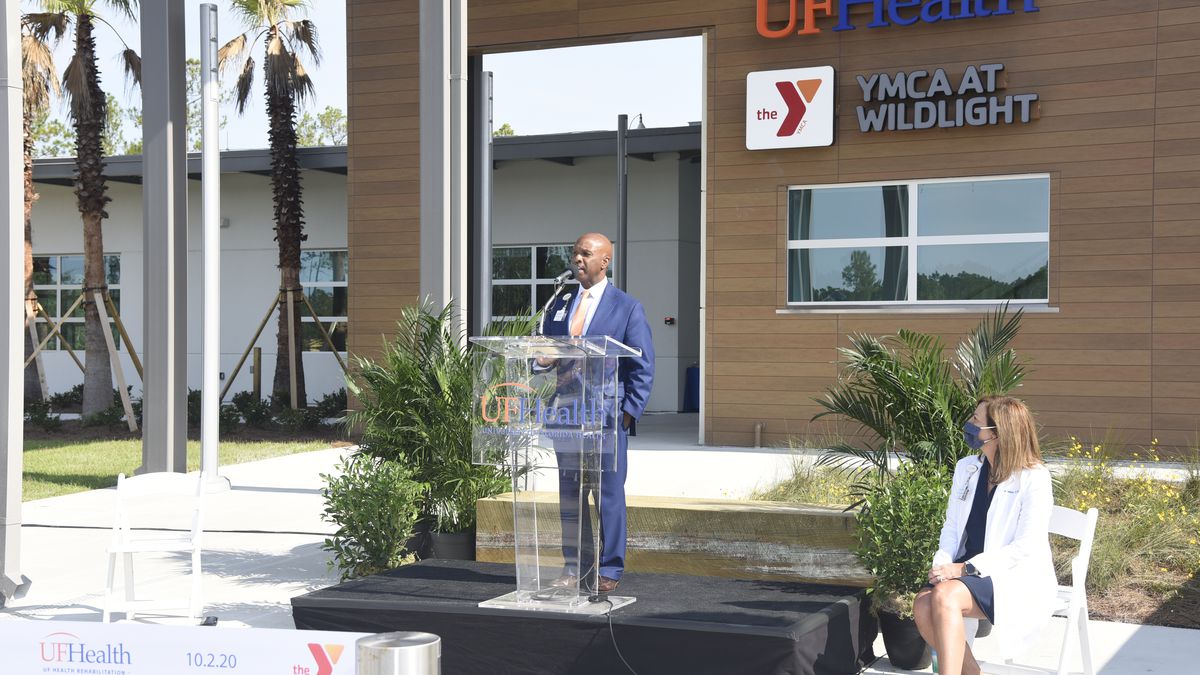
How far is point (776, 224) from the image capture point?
1415cm

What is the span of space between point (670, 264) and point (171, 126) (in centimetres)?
1156

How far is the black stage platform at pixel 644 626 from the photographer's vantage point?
4.91 m

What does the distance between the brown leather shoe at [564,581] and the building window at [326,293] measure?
18.8 meters

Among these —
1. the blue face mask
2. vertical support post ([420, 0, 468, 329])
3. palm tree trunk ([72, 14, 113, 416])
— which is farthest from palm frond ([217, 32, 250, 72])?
the blue face mask

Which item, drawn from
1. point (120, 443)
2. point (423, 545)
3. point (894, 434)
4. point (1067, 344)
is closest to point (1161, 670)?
point (894, 434)

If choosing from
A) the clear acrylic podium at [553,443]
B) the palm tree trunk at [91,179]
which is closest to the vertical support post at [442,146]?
the clear acrylic podium at [553,443]

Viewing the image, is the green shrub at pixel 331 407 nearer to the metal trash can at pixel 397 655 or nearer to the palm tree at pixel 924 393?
the palm tree at pixel 924 393

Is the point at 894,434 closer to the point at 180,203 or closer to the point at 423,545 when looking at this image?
the point at 423,545

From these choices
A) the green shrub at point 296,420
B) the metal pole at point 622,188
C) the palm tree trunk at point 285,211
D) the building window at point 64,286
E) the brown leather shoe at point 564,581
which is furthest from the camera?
the building window at point 64,286

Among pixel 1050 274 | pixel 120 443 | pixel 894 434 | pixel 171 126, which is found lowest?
pixel 120 443

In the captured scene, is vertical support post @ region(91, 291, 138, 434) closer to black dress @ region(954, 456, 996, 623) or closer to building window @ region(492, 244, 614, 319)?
building window @ region(492, 244, 614, 319)

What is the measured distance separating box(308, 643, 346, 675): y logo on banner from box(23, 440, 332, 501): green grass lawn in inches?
363

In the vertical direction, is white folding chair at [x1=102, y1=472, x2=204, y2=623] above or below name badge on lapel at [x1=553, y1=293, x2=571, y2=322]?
below

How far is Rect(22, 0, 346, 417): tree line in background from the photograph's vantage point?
62.0 ft
